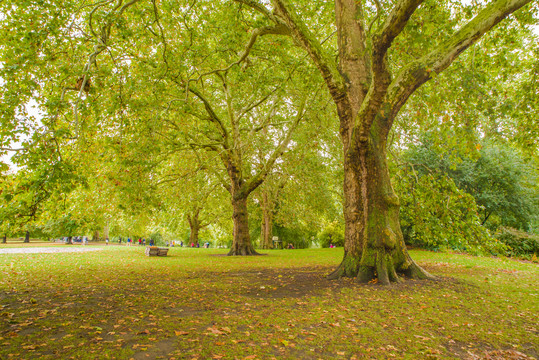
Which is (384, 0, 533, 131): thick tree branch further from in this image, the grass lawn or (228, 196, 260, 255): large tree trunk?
(228, 196, 260, 255): large tree trunk

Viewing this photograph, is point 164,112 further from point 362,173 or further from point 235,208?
point 235,208

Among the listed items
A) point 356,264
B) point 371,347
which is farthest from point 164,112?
point 371,347

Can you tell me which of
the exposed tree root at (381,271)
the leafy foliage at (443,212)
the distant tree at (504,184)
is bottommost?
the exposed tree root at (381,271)

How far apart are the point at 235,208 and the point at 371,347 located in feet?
48.0

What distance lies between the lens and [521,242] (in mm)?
18031

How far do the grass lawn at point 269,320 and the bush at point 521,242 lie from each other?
12954mm

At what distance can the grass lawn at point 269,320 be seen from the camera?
140 inches

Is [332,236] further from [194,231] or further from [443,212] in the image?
[443,212]

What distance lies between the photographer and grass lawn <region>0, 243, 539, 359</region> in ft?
11.7

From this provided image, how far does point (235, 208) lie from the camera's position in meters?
18.0

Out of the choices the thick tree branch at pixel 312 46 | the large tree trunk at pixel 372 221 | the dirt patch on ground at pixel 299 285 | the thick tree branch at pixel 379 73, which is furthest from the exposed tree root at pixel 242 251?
the thick tree branch at pixel 379 73

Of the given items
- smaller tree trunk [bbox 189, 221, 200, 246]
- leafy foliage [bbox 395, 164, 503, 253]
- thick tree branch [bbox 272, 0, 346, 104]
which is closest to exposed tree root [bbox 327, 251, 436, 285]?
leafy foliage [bbox 395, 164, 503, 253]

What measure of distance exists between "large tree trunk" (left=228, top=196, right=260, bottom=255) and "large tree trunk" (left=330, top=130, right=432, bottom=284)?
10.3 meters

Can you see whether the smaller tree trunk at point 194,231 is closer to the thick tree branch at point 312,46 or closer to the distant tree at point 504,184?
the distant tree at point 504,184
